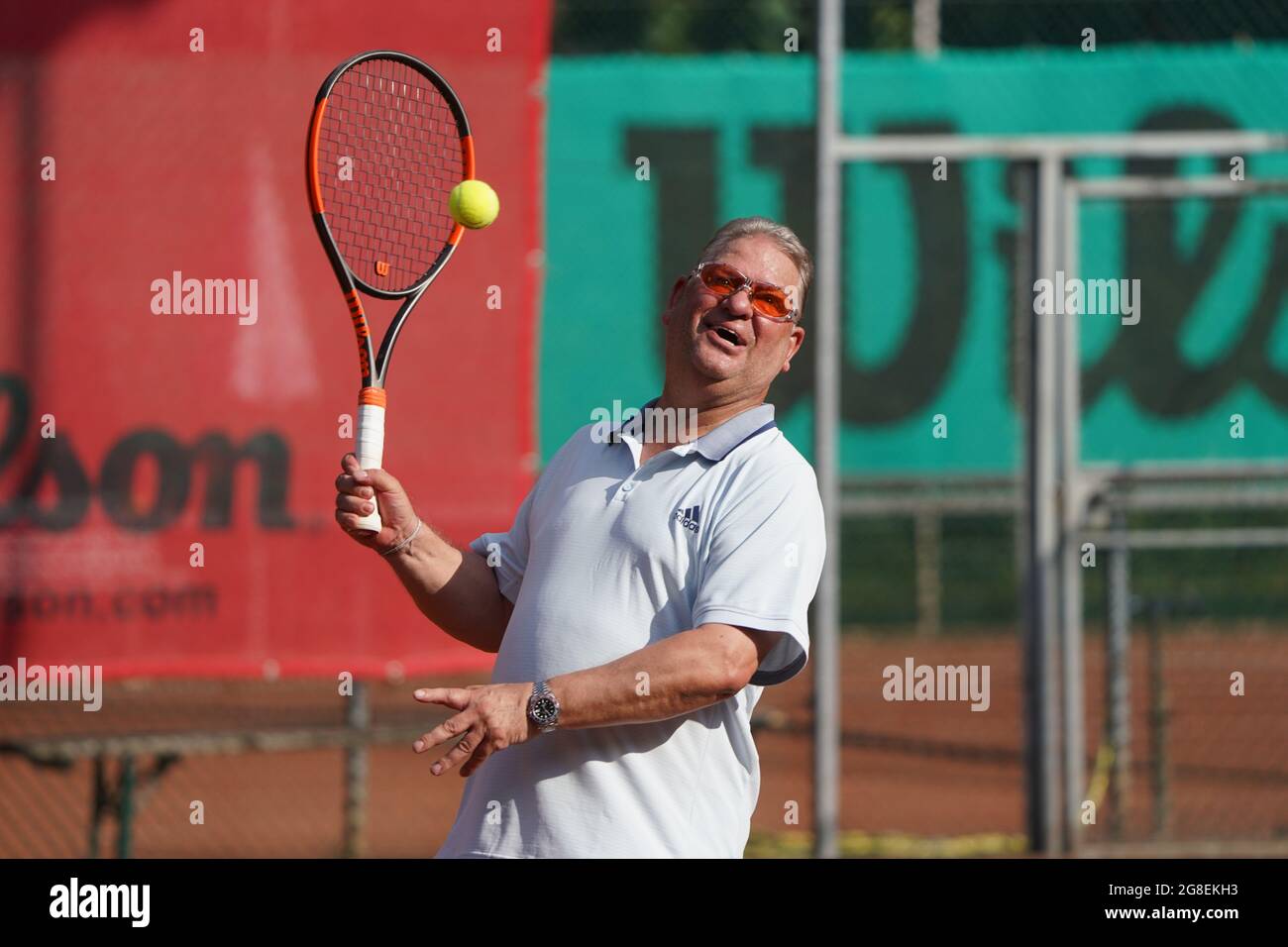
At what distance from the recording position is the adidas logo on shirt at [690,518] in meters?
2.76

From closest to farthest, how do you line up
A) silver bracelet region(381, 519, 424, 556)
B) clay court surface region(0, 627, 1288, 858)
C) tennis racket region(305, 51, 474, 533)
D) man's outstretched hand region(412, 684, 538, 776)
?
man's outstretched hand region(412, 684, 538, 776), silver bracelet region(381, 519, 424, 556), tennis racket region(305, 51, 474, 533), clay court surface region(0, 627, 1288, 858)

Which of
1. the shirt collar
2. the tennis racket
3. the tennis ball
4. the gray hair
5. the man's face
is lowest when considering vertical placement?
the shirt collar

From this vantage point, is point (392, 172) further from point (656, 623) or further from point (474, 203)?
point (656, 623)

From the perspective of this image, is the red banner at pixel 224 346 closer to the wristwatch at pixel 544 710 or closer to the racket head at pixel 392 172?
the racket head at pixel 392 172

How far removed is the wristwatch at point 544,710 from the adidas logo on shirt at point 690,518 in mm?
385

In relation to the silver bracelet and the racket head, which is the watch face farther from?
the racket head

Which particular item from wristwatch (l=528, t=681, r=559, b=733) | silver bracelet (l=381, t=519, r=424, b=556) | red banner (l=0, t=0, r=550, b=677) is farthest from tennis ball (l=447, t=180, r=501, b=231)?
red banner (l=0, t=0, r=550, b=677)

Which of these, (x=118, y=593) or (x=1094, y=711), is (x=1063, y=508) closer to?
(x=118, y=593)

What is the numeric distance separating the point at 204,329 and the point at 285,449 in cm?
50

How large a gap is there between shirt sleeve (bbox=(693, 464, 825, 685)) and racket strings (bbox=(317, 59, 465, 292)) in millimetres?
1924

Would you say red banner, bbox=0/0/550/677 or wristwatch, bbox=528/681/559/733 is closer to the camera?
wristwatch, bbox=528/681/559/733

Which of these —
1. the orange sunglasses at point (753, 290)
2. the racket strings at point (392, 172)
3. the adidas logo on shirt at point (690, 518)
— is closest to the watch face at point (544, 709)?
the adidas logo on shirt at point (690, 518)

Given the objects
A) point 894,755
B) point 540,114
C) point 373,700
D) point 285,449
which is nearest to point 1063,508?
point 540,114

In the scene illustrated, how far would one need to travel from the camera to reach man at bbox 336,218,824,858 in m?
2.60
